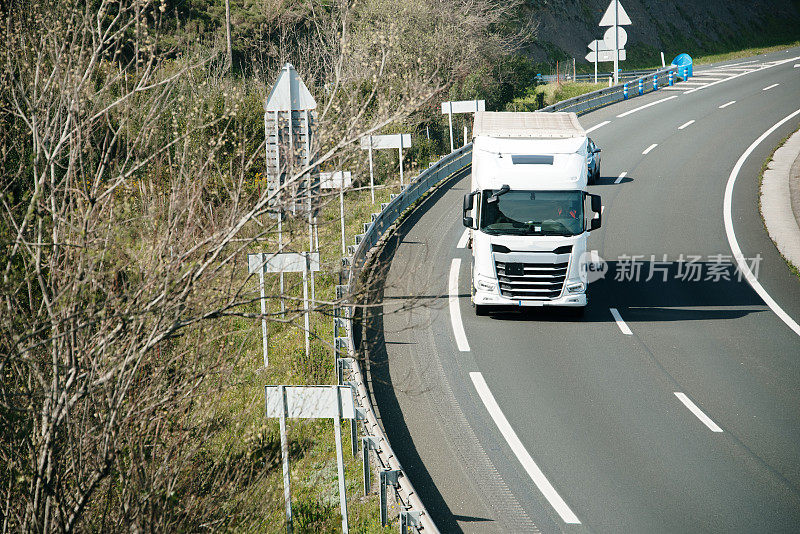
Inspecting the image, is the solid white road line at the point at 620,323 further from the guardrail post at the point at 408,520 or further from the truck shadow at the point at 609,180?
the truck shadow at the point at 609,180

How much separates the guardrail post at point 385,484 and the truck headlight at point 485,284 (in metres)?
7.22

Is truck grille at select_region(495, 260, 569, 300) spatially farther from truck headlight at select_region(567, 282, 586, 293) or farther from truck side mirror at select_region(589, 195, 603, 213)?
truck side mirror at select_region(589, 195, 603, 213)

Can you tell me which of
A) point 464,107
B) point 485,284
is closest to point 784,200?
point 464,107

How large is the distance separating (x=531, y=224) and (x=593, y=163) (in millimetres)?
11989

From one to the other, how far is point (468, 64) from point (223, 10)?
53.4ft

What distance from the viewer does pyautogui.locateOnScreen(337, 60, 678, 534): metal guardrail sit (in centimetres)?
883

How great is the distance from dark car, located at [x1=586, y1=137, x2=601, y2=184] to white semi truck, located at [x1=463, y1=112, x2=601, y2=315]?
10.6 m

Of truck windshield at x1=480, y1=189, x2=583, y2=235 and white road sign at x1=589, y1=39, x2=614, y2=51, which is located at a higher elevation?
white road sign at x1=589, y1=39, x2=614, y2=51

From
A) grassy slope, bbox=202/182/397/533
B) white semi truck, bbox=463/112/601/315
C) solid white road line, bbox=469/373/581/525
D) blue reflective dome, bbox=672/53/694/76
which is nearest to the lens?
grassy slope, bbox=202/182/397/533

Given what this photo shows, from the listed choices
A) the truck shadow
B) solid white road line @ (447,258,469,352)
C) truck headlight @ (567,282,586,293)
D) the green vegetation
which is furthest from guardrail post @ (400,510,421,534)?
the green vegetation

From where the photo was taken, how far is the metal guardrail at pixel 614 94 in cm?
3844

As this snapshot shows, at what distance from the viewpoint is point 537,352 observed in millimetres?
15148

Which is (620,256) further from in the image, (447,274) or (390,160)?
(390,160)

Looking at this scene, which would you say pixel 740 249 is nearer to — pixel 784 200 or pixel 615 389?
pixel 784 200
